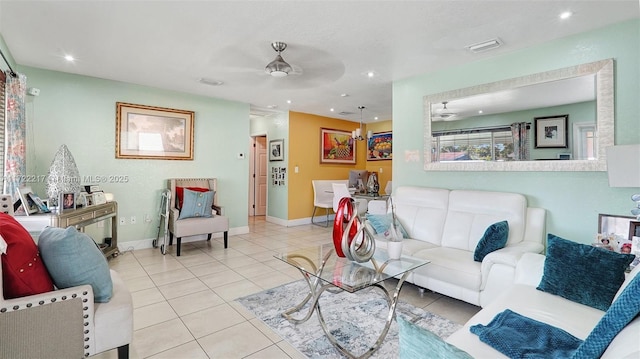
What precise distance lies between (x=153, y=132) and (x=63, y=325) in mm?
3677

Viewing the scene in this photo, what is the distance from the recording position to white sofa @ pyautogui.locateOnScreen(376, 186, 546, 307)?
2.34 m

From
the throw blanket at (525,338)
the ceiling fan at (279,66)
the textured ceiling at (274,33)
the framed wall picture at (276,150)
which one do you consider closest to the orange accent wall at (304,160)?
the framed wall picture at (276,150)

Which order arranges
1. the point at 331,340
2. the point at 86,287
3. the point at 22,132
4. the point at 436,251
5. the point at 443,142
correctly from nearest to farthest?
1. the point at 86,287
2. the point at 331,340
3. the point at 436,251
4. the point at 22,132
5. the point at 443,142

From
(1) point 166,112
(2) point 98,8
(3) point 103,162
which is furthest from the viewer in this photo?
(1) point 166,112

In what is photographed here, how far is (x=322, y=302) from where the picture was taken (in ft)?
8.68

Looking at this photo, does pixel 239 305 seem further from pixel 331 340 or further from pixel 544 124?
pixel 544 124

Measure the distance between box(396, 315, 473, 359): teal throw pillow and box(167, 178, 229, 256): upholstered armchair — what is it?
388cm

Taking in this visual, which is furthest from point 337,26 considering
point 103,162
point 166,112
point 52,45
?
point 103,162

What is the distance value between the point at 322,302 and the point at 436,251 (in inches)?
45.9

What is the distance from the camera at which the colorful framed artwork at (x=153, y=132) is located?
14.0ft

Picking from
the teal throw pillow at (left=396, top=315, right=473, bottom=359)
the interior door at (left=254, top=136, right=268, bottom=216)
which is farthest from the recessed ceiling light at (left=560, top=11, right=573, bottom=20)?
the interior door at (left=254, top=136, right=268, bottom=216)

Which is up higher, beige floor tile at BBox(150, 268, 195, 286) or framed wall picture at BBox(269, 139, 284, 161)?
framed wall picture at BBox(269, 139, 284, 161)

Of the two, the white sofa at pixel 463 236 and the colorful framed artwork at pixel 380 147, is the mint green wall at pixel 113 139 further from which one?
the colorful framed artwork at pixel 380 147

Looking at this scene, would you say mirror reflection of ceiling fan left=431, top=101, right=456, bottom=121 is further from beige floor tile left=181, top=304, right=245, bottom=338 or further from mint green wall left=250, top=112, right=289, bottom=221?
mint green wall left=250, top=112, right=289, bottom=221
